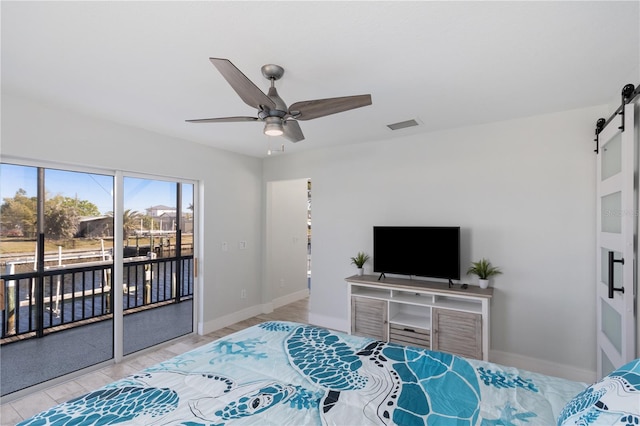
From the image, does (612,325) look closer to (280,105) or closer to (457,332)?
(457,332)

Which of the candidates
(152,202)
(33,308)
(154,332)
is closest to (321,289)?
(154,332)

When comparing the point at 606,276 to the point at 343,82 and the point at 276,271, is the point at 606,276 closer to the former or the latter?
the point at 343,82

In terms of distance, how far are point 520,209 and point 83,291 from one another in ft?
16.0

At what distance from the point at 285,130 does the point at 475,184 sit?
2.38m

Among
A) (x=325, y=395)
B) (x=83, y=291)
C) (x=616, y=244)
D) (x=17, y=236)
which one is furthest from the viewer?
(x=83, y=291)

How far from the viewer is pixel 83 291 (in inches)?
137

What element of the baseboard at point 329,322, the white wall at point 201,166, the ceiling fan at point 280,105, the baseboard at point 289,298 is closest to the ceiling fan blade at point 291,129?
the ceiling fan at point 280,105

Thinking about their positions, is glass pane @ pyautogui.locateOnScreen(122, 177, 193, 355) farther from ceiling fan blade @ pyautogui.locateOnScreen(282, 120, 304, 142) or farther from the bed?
ceiling fan blade @ pyautogui.locateOnScreen(282, 120, 304, 142)

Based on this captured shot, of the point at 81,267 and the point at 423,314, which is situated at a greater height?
the point at 81,267

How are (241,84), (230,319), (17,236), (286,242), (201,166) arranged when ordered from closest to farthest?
(241,84), (17,236), (201,166), (230,319), (286,242)

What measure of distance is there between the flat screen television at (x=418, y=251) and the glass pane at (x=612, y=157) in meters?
1.30

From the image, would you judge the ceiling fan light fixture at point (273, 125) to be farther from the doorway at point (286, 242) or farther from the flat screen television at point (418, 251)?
the doorway at point (286, 242)

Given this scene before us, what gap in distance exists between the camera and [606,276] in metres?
2.53

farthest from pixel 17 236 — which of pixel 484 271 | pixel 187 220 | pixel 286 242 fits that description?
pixel 484 271
